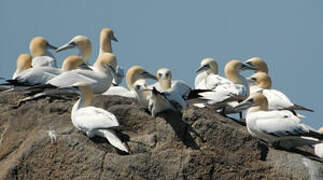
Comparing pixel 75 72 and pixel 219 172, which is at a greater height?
pixel 75 72

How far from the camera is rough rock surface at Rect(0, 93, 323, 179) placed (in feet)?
40.3

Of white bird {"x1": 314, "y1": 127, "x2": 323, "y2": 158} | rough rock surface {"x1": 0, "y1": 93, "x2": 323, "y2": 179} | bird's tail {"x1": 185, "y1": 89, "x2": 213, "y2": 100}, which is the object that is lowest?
white bird {"x1": 314, "y1": 127, "x2": 323, "y2": 158}

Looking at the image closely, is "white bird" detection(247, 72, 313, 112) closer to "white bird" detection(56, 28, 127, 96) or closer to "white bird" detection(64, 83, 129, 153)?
"white bird" detection(56, 28, 127, 96)

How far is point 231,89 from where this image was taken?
52.4 feet

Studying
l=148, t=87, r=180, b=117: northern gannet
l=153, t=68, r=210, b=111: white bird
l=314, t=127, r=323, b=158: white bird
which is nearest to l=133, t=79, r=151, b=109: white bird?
l=153, t=68, r=210, b=111: white bird

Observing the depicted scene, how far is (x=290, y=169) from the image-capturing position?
12.5 metres

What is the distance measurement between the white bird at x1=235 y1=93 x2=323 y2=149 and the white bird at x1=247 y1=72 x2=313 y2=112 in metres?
2.07

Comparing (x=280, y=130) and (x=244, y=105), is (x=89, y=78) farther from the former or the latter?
(x=280, y=130)

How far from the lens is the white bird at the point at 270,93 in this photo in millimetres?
15945

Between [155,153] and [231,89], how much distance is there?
3878 mm

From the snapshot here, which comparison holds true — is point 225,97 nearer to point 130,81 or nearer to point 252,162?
point 130,81

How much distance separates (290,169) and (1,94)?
231 inches

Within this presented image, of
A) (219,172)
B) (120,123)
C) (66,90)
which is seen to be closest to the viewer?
(219,172)

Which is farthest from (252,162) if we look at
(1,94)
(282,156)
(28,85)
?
(1,94)
